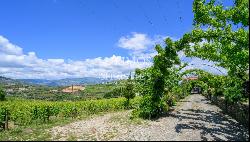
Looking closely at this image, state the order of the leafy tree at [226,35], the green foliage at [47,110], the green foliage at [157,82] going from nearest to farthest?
1. the leafy tree at [226,35]
2. the green foliage at [157,82]
3. the green foliage at [47,110]

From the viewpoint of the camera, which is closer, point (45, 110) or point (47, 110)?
point (47, 110)

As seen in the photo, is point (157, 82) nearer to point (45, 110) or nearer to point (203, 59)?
point (203, 59)

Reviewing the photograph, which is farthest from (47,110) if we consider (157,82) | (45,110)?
(157,82)

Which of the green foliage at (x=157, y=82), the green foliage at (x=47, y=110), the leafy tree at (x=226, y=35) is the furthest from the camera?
the green foliage at (x=47, y=110)

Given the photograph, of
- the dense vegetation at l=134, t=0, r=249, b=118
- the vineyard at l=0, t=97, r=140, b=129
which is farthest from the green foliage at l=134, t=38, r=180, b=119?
the vineyard at l=0, t=97, r=140, b=129

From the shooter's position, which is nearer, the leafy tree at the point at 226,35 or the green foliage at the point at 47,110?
the leafy tree at the point at 226,35

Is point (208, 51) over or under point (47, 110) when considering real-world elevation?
over

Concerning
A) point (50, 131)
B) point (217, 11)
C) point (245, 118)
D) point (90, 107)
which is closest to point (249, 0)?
point (217, 11)

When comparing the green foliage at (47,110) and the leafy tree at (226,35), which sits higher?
the leafy tree at (226,35)

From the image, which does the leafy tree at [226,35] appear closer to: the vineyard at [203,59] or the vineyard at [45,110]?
the vineyard at [203,59]

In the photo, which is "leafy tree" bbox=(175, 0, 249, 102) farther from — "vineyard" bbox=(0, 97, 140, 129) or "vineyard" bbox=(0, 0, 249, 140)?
"vineyard" bbox=(0, 97, 140, 129)

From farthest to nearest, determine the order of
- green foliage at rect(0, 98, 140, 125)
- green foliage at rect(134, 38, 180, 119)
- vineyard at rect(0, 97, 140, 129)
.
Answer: green foliage at rect(0, 98, 140, 125)
vineyard at rect(0, 97, 140, 129)
green foliage at rect(134, 38, 180, 119)

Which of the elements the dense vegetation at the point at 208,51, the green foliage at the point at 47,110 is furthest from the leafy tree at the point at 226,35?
the green foliage at the point at 47,110

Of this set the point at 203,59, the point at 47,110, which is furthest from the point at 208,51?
the point at 47,110
